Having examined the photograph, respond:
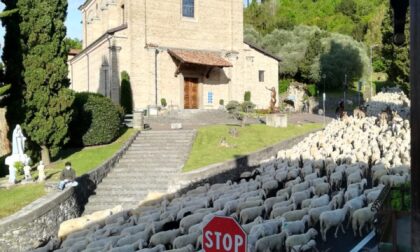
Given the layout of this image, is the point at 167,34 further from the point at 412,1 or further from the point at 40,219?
the point at 412,1

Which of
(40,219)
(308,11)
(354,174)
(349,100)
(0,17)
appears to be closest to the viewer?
(40,219)

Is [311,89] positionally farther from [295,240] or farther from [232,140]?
[295,240]

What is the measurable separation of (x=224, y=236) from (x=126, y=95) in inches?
1201

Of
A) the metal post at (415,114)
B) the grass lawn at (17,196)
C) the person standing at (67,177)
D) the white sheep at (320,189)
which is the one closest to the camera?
the metal post at (415,114)

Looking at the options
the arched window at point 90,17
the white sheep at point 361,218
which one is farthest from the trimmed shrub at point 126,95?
the white sheep at point 361,218

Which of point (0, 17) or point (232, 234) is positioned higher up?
point (0, 17)

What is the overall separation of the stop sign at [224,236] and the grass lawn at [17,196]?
11.6m

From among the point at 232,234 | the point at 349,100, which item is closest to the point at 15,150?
the point at 232,234

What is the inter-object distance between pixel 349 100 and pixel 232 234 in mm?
49460

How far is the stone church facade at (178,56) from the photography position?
3441cm

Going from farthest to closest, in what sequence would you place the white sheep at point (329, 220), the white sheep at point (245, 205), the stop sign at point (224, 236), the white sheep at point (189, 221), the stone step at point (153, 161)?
the stone step at point (153, 161)
the white sheep at point (245, 205)
the white sheep at point (189, 221)
the white sheep at point (329, 220)
the stop sign at point (224, 236)

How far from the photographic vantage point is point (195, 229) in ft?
36.9

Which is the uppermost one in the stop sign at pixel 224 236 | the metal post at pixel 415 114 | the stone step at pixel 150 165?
the metal post at pixel 415 114

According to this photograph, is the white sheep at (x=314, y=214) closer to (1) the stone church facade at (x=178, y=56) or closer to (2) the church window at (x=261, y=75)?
(1) the stone church facade at (x=178, y=56)
